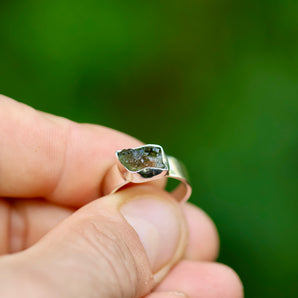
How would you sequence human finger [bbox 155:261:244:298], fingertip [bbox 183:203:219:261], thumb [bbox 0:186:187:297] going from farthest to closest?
fingertip [bbox 183:203:219:261]
human finger [bbox 155:261:244:298]
thumb [bbox 0:186:187:297]

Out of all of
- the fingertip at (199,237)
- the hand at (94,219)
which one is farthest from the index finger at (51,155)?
the fingertip at (199,237)

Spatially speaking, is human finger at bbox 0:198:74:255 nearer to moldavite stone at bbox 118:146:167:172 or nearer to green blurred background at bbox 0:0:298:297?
moldavite stone at bbox 118:146:167:172

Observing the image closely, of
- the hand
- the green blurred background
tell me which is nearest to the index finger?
the hand

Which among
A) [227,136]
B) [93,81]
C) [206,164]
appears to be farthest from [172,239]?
[93,81]

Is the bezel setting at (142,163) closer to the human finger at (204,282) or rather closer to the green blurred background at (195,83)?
the human finger at (204,282)

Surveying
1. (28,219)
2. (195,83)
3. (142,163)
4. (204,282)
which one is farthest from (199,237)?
(195,83)

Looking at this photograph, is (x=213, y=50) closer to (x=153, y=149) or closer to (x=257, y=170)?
(x=257, y=170)

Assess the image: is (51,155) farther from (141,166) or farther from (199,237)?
(199,237)
